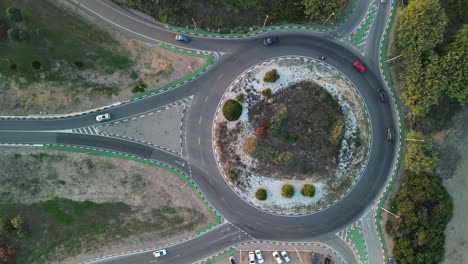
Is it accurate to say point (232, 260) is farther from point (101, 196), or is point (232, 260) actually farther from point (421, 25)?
point (421, 25)

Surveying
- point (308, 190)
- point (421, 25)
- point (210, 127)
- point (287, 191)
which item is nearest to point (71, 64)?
point (210, 127)

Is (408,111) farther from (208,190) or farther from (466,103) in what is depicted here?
(208,190)

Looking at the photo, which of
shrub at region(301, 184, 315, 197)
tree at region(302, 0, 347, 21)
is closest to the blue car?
tree at region(302, 0, 347, 21)

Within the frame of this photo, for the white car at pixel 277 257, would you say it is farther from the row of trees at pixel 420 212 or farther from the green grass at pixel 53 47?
the green grass at pixel 53 47

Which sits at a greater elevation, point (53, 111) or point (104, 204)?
point (53, 111)

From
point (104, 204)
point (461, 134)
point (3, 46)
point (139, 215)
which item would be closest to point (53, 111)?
point (3, 46)

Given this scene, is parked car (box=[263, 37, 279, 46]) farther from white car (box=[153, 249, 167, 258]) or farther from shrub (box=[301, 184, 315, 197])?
white car (box=[153, 249, 167, 258])

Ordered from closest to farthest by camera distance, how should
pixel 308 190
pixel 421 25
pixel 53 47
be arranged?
1. pixel 421 25
2. pixel 308 190
3. pixel 53 47
